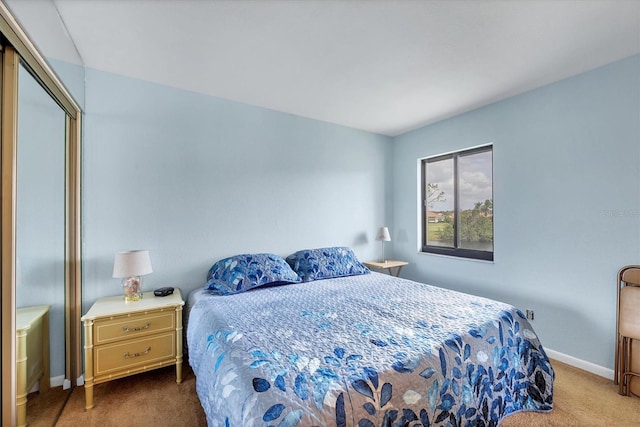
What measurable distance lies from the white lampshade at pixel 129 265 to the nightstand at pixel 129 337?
236 mm

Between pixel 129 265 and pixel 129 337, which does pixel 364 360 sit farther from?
pixel 129 265

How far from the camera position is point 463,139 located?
326cm

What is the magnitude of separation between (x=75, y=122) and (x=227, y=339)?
205cm

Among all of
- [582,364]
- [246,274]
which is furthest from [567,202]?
[246,274]

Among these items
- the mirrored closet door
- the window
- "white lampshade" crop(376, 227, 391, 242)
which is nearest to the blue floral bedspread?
the mirrored closet door

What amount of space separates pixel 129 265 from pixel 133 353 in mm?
624

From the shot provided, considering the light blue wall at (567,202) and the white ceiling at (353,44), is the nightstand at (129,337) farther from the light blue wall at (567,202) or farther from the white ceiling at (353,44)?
the light blue wall at (567,202)

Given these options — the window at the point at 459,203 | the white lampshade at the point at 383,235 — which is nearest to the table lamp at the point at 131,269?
the white lampshade at the point at 383,235

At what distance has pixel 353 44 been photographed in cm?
197

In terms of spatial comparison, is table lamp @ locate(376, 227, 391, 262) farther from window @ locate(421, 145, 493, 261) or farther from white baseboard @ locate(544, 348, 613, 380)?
white baseboard @ locate(544, 348, 613, 380)

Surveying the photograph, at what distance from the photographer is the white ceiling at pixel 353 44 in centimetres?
164

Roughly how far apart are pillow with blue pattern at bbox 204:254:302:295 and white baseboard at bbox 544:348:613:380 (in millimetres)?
2376

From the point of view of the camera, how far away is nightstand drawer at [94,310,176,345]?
1.94 meters

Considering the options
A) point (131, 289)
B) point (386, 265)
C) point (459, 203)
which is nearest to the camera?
point (131, 289)
